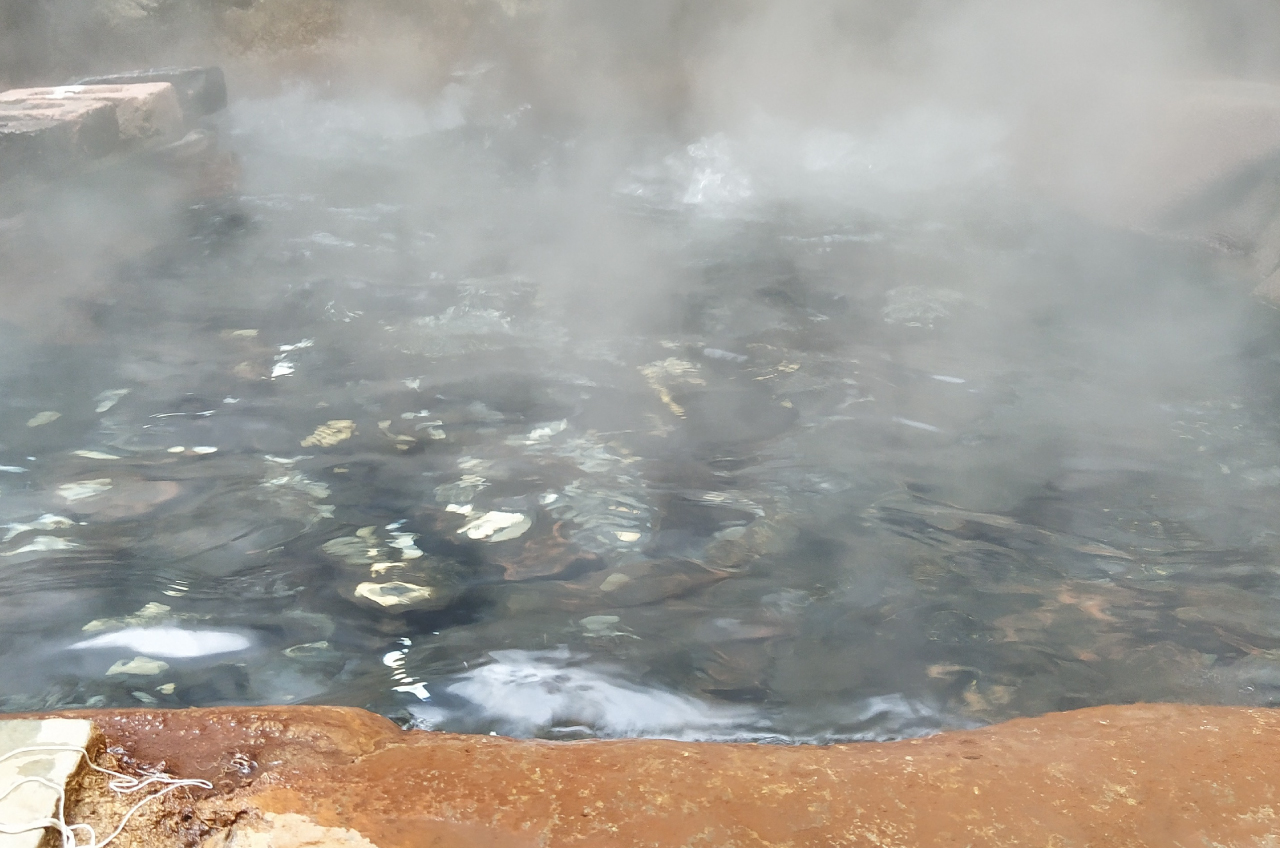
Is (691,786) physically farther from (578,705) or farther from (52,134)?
(52,134)

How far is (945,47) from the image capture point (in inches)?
289

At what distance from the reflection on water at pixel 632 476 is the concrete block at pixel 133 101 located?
0.63m

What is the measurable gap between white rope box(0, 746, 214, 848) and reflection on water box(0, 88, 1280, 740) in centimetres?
40

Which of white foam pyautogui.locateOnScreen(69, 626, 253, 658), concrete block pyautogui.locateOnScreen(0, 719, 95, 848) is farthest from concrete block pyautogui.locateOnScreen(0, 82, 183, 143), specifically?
concrete block pyautogui.locateOnScreen(0, 719, 95, 848)

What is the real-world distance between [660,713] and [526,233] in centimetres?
363

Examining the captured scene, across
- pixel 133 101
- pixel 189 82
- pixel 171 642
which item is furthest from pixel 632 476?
pixel 189 82

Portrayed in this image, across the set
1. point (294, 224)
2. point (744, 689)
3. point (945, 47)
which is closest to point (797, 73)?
point (945, 47)

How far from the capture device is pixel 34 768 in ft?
4.82

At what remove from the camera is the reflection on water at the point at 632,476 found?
2035 mm

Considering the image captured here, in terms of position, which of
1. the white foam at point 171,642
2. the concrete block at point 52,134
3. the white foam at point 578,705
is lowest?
the white foam at point 578,705

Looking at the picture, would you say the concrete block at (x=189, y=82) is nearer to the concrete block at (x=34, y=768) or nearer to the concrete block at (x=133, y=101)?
the concrete block at (x=133, y=101)

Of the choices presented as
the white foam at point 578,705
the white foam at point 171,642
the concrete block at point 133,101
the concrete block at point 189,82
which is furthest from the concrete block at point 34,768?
the concrete block at point 189,82

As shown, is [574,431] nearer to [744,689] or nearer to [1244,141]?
[744,689]

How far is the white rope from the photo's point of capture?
1.38m
